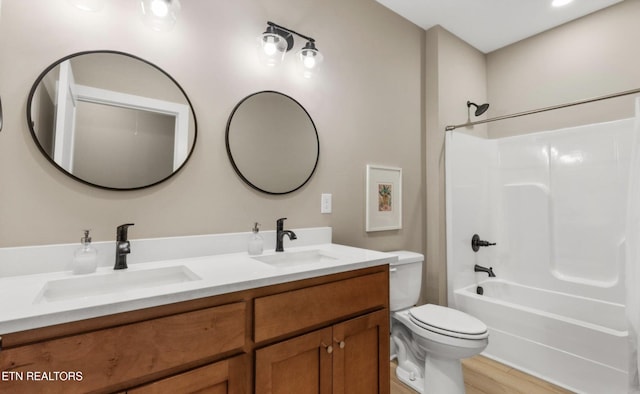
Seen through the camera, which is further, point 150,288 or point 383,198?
point 383,198

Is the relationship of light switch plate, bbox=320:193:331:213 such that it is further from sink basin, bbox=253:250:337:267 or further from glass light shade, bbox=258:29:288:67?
glass light shade, bbox=258:29:288:67

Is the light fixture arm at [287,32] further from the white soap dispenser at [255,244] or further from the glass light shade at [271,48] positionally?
the white soap dispenser at [255,244]

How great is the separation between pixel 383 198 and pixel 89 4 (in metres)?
1.88

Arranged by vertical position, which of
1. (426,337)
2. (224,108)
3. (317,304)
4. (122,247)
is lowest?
(426,337)

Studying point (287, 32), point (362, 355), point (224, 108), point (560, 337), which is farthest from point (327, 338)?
point (560, 337)

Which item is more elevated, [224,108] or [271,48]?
[271,48]

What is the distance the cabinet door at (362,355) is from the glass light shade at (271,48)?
4.62 ft

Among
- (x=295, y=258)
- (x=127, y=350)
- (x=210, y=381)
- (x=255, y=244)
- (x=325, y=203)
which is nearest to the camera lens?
(x=127, y=350)

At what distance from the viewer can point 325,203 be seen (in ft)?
6.14

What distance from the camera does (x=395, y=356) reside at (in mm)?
2137

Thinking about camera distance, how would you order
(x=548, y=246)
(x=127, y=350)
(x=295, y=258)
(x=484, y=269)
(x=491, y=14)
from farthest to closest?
(x=484, y=269)
(x=548, y=246)
(x=491, y=14)
(x=295, y=258)
(x=127, y=350)

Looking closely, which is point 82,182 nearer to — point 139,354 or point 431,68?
point 139,354

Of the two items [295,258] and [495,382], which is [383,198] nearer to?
[295,258]

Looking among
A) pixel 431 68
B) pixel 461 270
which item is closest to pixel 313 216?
pixel 461 270
